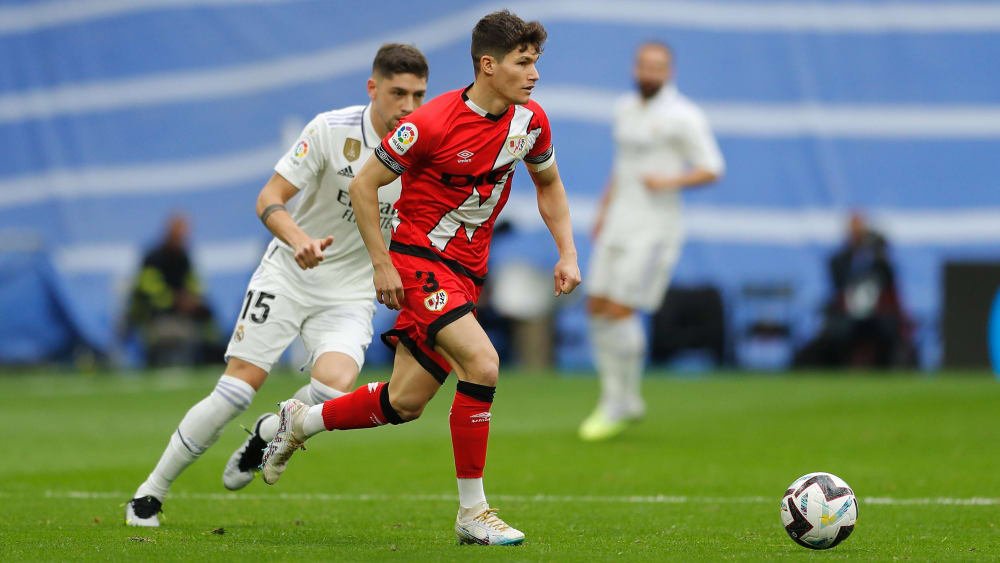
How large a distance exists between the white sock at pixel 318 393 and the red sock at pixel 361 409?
0.45 meters

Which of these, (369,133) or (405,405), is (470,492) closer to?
(405,405)

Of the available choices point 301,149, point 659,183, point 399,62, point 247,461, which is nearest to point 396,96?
point 399,62

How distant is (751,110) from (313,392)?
13.6m

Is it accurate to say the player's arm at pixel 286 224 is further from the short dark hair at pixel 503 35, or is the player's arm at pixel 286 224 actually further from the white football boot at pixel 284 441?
the short dark hair at pixel 503 35

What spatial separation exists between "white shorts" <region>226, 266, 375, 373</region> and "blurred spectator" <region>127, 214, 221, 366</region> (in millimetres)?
11363

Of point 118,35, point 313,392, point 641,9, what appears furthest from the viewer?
point 118,35

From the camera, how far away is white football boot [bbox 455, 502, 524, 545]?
A: 5895mm

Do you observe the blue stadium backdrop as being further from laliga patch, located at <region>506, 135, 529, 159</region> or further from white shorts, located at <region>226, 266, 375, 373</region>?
laliga patch, located at <region>506, 135, 529, 159</region>

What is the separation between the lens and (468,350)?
233 inches

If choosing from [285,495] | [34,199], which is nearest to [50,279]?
[34,199]

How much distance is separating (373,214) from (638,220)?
211 inches

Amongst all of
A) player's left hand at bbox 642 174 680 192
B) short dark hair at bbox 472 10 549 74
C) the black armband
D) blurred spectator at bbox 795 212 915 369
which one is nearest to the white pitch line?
the black armband

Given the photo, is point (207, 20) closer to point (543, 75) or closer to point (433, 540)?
point (543, 75)

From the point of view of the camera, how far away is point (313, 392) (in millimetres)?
6855
